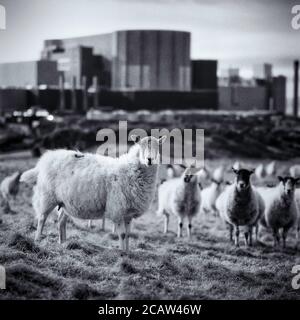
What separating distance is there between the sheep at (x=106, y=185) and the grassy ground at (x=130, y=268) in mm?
456

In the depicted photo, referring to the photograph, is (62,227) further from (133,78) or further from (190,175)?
(133,78)

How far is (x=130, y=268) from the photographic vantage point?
635 cm

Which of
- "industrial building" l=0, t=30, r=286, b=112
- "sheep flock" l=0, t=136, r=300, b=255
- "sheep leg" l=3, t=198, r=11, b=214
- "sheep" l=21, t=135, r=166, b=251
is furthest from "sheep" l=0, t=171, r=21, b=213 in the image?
"sheep" l=21, t=135, r=166, b=251

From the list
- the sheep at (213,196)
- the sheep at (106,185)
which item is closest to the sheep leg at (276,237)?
the sheep at (213,196)

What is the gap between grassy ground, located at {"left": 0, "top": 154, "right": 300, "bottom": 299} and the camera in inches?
239

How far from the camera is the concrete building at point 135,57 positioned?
8641 mm

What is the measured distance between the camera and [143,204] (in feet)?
21.5

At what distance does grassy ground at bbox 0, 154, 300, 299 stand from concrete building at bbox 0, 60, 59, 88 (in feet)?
7.88

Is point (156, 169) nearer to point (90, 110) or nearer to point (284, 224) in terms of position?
point (284, 224)

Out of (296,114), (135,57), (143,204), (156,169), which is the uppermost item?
(135,57)

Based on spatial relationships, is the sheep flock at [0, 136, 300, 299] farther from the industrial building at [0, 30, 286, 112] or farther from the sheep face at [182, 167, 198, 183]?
the industrial building at [0, 30, 286, 112]
